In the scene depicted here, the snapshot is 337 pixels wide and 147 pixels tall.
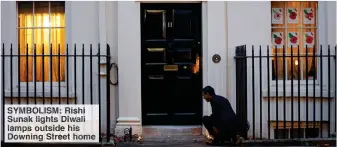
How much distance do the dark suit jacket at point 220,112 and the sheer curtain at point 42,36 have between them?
9.16 feet

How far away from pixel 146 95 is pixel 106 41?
3.77 ft

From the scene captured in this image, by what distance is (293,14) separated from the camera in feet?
33.1

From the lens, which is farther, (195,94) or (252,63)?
(195,94)

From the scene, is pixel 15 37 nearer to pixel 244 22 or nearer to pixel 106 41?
pixel 106 41

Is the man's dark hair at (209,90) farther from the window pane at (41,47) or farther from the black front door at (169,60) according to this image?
the window pane at (41,47)

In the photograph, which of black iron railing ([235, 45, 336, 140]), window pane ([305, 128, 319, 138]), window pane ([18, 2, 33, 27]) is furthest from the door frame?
window pane ([305, 128, 319, 138])

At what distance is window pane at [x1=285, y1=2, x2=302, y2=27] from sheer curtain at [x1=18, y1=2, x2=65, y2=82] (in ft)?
12.8

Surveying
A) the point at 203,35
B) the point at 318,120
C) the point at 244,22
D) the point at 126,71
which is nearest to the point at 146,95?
the point at 126,71

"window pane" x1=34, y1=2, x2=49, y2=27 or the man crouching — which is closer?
the man crouching

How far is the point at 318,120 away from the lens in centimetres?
988

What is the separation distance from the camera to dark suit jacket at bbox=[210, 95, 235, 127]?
8898mm

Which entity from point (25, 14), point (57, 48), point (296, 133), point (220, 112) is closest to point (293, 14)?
point (296, 133)

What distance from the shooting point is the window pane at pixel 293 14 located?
10.1 meters
